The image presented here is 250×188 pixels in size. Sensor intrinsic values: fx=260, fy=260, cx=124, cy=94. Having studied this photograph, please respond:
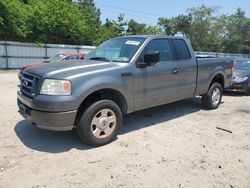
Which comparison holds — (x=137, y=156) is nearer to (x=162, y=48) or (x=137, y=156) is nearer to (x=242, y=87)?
(x=162, y=48)

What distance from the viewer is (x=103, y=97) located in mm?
4637

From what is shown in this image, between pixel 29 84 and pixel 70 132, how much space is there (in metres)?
1.30

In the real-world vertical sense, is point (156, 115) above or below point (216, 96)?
below

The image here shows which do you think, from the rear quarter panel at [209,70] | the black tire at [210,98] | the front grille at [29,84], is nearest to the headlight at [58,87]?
the front grille at [29,84]

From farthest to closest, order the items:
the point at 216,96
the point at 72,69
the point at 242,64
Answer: the point at 242,64
the point at 216,96
the point at 72,69

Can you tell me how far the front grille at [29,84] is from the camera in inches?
164

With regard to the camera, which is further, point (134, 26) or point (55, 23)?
point (134, 26)

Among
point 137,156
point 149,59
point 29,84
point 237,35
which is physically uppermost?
point 237,35

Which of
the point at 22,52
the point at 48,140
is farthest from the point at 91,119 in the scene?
the point at 22,52

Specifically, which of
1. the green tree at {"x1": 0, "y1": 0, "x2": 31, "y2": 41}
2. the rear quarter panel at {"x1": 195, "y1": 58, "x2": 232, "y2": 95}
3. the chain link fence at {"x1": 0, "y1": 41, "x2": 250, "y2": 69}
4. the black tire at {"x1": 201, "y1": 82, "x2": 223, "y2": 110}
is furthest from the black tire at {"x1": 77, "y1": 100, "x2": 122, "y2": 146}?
the green tree at {"x1": 0, "y1": 0, "x2": 31, "y2": 41}

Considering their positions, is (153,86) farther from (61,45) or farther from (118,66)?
(61,45)

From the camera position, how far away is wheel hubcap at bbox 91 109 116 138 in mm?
4391

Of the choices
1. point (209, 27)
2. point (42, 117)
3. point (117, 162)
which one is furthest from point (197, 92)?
point (209, 27)

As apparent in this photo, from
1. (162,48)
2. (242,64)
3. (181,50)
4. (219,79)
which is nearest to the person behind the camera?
(162,48)
